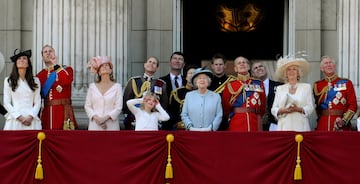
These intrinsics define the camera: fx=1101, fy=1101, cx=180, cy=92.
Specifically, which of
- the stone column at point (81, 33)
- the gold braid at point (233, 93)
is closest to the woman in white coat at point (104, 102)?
the gold braid at point (233, 93)

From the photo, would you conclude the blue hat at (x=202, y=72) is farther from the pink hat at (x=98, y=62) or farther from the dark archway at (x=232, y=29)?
the dark archway at (x=232, y=29)

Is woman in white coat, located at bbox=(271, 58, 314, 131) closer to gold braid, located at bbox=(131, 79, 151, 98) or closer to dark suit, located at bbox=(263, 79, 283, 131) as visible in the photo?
dark suit, located at bbox=(263, 79, 283, 131)

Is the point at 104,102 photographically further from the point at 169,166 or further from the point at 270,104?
the point at 270,104

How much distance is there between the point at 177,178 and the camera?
13.8 metres

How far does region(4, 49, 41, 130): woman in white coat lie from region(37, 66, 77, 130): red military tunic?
12.2 inches

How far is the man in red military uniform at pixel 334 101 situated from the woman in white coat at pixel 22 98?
391 cm

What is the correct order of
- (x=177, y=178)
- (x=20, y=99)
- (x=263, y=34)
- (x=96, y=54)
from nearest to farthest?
(x=177, y=178) → (x=20, y=99) → (x=96, y=54) → (x=263, y=34)

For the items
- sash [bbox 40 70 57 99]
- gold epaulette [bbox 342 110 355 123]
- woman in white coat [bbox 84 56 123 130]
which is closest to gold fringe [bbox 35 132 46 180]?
woman in white coat [bbox 84 56 123 130]

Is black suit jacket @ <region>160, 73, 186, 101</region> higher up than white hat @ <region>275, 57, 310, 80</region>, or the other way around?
white hat @ <region>275, 57, 310, 80</region>

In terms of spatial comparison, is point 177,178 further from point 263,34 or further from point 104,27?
point 263,34

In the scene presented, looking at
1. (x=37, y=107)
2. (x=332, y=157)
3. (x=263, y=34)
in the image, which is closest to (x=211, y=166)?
(x=332, y=157)

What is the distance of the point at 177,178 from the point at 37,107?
7.58ft

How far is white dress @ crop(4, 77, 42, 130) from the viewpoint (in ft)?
48.3

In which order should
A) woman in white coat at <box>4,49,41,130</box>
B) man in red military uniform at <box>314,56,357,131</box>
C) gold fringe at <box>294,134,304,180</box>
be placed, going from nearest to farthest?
1. gold fringe at <box>294,134,304,180</box>
2. woman in white coat at <box>4,49,41,130</box>
3. man in red military uniform at <box>314,56,357,131</box>
